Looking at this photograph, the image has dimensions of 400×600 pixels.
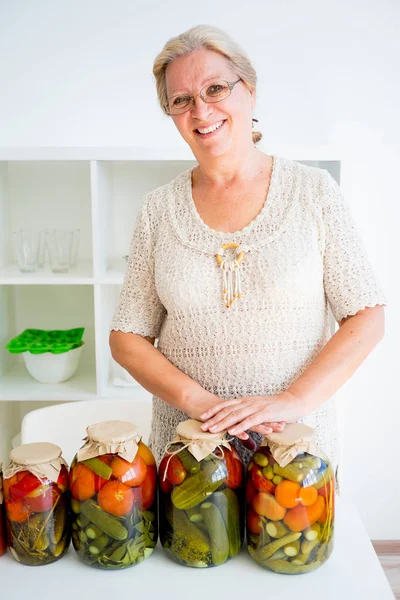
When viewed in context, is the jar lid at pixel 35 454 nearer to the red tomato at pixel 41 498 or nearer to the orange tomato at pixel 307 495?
the red tomato at pixel 41 498

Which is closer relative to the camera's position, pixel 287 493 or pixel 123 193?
pixel 287 493

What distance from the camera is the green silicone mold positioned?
238 centimetres

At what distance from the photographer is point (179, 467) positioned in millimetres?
957

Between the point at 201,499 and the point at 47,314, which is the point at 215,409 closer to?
the point at 201,499

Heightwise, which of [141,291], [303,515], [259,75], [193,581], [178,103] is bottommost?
[193,581]

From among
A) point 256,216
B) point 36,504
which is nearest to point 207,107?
point 256,216

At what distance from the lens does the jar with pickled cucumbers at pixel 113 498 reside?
948 mm

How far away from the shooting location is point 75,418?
1.82 metres

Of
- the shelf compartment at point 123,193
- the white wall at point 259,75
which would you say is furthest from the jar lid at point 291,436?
the white wall at point 259,75

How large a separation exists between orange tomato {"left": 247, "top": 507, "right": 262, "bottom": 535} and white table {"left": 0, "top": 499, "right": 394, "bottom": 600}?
0.07 m

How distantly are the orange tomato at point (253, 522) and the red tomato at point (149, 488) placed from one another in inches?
5.6

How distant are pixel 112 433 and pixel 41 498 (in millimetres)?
135

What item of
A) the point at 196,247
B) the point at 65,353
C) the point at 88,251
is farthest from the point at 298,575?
the point at 88,251

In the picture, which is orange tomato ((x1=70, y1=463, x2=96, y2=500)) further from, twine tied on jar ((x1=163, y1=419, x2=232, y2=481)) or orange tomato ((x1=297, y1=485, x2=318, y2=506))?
orange tomato ((x1=297, y1=485, x2=318, y2=506))
